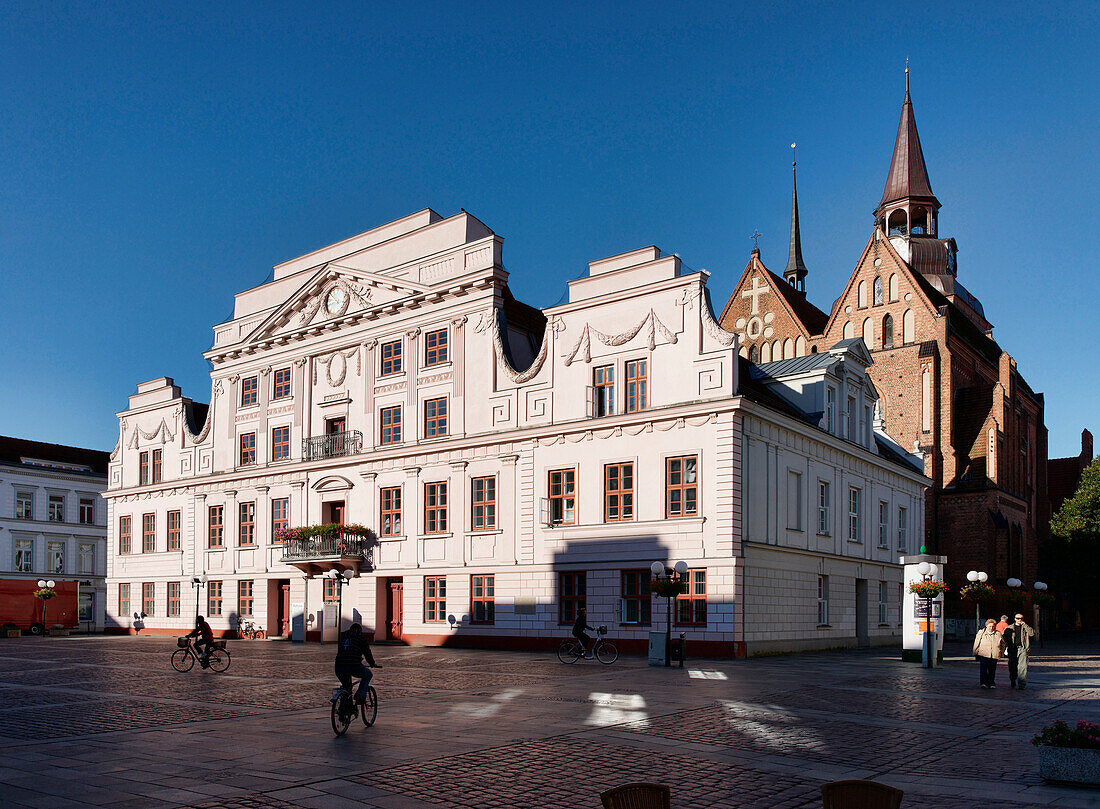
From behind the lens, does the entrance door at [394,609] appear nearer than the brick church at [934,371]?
Yes

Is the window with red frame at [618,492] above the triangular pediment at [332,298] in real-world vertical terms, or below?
below

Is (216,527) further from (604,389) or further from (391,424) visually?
(604,389)

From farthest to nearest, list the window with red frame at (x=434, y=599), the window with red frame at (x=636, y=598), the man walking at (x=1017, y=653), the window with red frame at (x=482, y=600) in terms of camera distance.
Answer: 1. the window with red frame at (x=434, y=599)
2. the window with red frame at (x=482, y=600)
3. the window with red frame at (x=636, y=598)
4. the man walking at (x=1017, y=653)

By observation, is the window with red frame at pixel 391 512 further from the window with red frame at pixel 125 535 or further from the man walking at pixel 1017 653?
the man walking at pixel 1017 653

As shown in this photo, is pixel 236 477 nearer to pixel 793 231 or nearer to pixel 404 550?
pixel 404 550

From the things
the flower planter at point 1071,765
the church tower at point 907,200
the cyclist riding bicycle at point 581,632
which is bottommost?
the cyclist riding bicycle at point 581,632

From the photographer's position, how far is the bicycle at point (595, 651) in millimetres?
29922

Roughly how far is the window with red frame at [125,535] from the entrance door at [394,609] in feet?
69.0

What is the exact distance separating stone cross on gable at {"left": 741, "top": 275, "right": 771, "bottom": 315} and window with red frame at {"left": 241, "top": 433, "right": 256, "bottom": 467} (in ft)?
112

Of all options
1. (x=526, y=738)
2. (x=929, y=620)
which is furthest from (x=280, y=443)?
(x=526, y=738)

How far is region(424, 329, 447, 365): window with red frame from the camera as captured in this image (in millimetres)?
41500

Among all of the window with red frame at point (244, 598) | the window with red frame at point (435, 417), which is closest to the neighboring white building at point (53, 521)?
the window with red frame at point (244, 598)

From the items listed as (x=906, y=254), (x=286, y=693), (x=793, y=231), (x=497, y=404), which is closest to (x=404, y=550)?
(x=497, y=404)

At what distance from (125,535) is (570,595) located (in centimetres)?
3164
